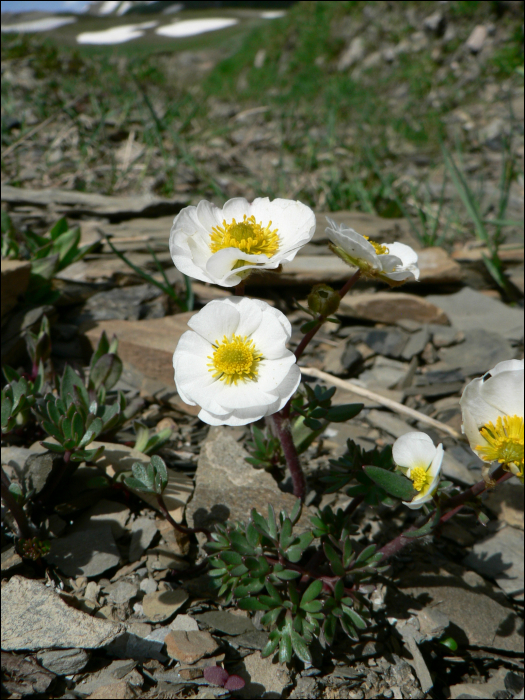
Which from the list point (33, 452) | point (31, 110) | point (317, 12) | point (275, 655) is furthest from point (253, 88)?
point (275, 655)

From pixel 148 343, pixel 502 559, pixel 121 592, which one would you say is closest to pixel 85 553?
pixel 121 592

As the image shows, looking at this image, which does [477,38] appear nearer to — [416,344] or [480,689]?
[416,344]

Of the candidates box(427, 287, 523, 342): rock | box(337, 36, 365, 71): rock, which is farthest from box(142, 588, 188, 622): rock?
box(337, 36, 365, 71): rock

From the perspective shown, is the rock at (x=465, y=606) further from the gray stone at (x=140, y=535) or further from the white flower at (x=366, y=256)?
the white flower at (x=366, y=256)

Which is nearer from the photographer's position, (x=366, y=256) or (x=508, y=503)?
(x=366, y=256)

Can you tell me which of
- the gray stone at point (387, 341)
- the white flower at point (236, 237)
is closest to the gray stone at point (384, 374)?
the gray stone at point (387, 341)

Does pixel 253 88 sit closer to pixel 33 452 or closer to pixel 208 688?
pixel 33 452
